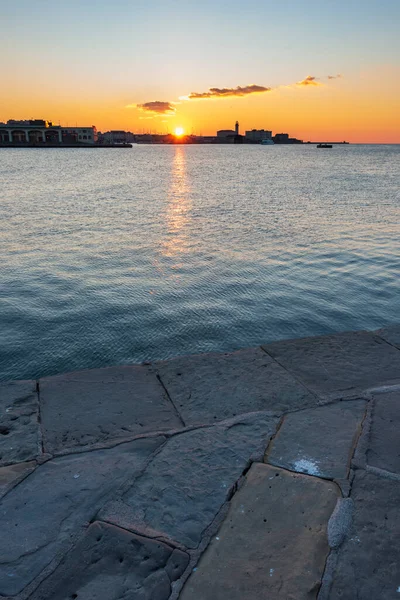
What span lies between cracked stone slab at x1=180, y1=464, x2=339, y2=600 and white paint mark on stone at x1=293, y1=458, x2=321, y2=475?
54 mm

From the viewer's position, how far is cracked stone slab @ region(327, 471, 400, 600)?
5.73 feet

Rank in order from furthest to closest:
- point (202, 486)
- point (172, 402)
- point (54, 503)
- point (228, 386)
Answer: point (228, 386) < point (172, 402) < point (202, 486) < point (54, 503)

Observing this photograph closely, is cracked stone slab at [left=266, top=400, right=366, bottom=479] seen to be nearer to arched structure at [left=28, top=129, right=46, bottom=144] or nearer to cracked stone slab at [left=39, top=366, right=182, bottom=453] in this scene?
cracked stone slab at [left=39, top=366, right=182, bottom=453]

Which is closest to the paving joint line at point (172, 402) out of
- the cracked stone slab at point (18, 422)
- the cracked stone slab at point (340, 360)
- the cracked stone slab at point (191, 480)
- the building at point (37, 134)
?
the cracked stone slab at point (191, 480)

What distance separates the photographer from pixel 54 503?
2.23 m

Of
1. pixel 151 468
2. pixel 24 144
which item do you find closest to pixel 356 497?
pixel 151 468

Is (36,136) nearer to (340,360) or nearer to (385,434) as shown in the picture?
(340,360)

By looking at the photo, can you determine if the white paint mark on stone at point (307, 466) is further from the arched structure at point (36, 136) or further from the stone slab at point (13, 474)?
the arched structure at point (36, 136)

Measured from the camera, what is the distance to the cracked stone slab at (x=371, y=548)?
1.75 m

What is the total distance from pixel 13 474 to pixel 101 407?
0.81m

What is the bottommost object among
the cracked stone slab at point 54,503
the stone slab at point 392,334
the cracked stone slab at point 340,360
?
the stone slab at point 392,334

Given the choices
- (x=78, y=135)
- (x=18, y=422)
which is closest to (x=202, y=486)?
(x=18, y=422)

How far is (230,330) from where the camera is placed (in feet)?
20.0

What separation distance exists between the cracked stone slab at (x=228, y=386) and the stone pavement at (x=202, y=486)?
0.05 feet
